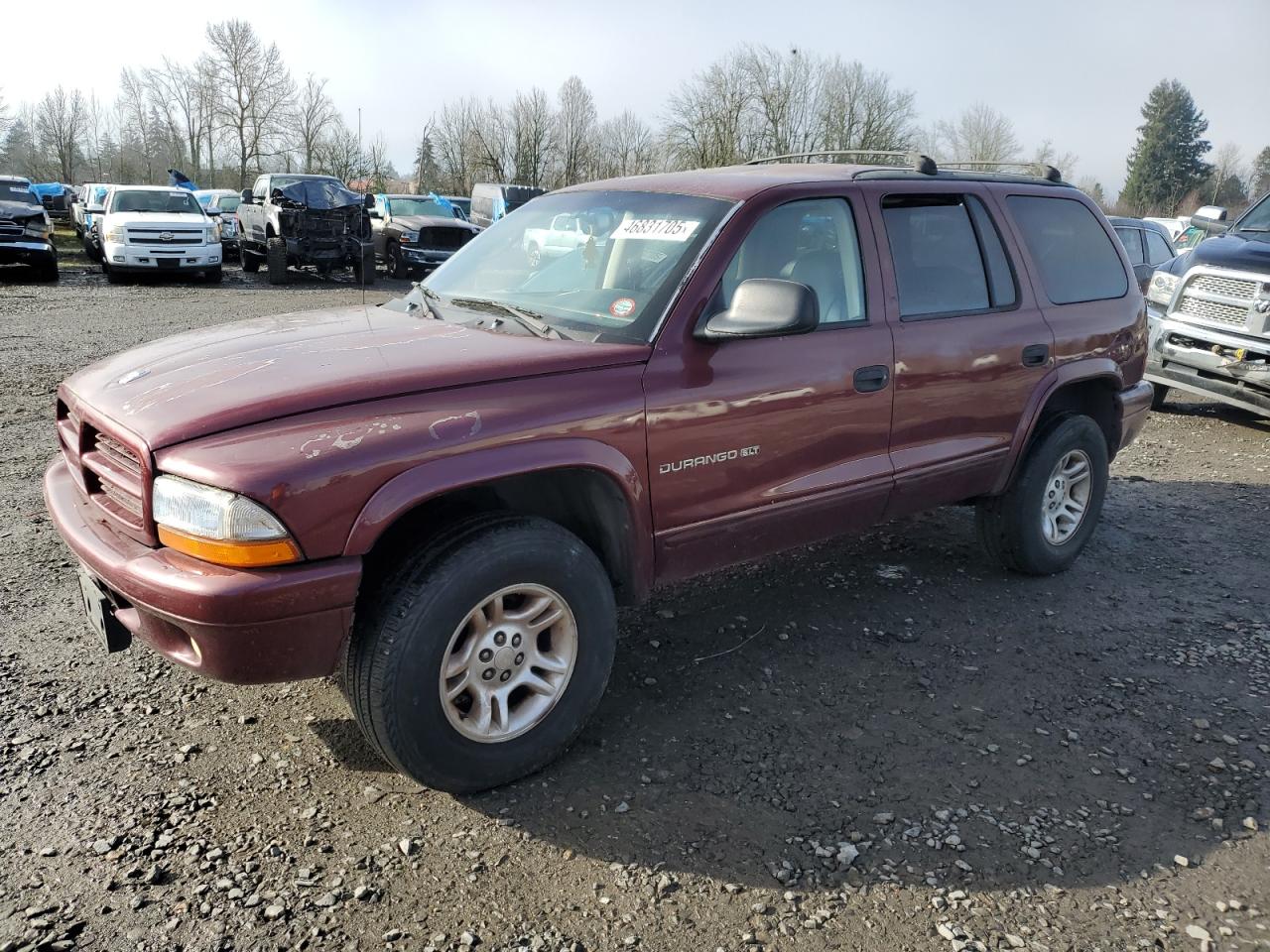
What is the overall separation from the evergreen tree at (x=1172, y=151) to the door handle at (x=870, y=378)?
7235 cm

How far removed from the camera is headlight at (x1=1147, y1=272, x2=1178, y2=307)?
8.54m

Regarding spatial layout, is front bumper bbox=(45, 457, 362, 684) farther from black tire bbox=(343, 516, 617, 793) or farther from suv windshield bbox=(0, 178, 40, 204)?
suv windshield bbox=(0, 178, 40, 204)

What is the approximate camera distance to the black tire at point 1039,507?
4508 mm

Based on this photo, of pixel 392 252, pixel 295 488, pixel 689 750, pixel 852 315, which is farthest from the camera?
pixel 392 252

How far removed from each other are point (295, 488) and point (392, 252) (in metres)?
19.5

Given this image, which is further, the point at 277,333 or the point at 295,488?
the point at 277,333

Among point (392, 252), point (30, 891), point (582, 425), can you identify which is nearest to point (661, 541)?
point (582, 425)

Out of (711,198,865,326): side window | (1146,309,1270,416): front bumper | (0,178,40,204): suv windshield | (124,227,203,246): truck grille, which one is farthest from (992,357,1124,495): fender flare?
(0,178,40,204): suv windshield

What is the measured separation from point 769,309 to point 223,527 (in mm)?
1751

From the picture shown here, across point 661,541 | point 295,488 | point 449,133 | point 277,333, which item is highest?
point 449,133

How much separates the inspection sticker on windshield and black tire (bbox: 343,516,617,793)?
120 cm

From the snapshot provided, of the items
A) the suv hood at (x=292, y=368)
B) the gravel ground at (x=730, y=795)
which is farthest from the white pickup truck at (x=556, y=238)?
the gravel ground at (x=730, y=795)

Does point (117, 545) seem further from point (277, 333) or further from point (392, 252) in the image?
point (392, 252)

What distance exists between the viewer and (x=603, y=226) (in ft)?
12.1
